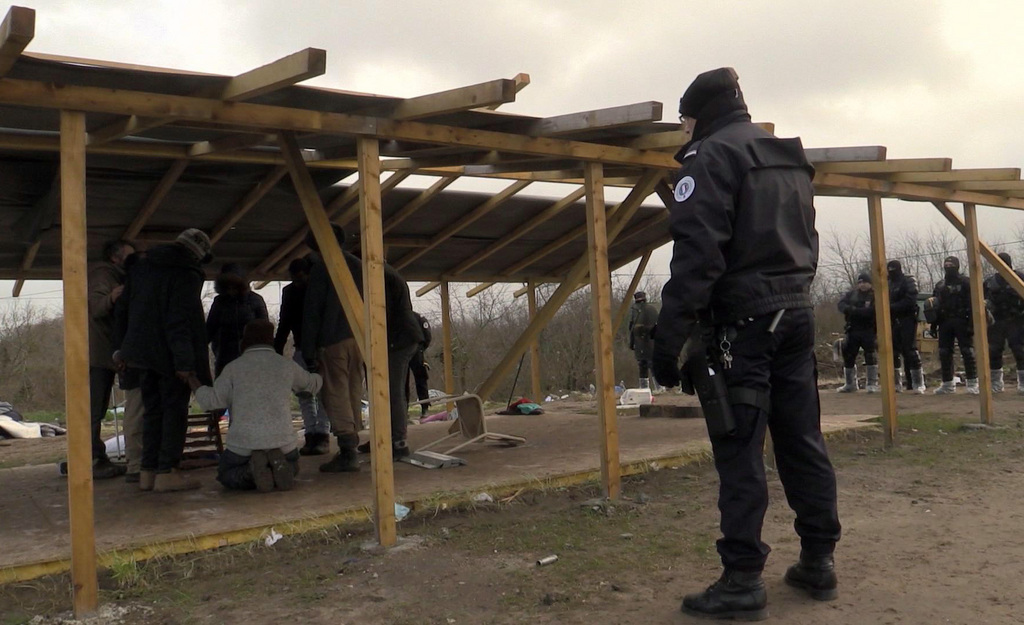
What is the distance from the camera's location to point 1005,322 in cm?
1190

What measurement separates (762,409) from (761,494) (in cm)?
34

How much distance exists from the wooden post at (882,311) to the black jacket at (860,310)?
4906mm

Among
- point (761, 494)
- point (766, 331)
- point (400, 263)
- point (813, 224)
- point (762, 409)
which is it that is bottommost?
point (761, 494)

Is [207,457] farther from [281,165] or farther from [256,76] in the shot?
[256,76]

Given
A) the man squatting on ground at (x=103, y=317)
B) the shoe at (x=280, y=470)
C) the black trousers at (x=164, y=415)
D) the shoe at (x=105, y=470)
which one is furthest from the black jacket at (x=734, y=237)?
the shoe at (x=105, y=470)

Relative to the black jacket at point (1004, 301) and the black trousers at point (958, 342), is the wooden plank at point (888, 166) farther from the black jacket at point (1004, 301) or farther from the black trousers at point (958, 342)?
the black jacket at point (1004, 301)

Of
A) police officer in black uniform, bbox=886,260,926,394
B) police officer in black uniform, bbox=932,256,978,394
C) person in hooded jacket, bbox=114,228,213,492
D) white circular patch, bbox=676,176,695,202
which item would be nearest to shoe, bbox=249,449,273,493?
person in hooded jacket, bbox=114,228,213,492

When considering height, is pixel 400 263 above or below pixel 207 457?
above

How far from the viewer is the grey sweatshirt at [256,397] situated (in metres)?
5.52

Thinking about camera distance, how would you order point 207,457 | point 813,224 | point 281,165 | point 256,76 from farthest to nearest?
point 207,457 < point 281,165 < point 256,76 < point 813,224

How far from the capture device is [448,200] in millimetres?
8125

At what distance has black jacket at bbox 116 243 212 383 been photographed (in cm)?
547

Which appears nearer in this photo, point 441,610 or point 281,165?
point 441,610

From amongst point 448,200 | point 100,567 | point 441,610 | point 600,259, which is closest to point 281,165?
point 448,200
